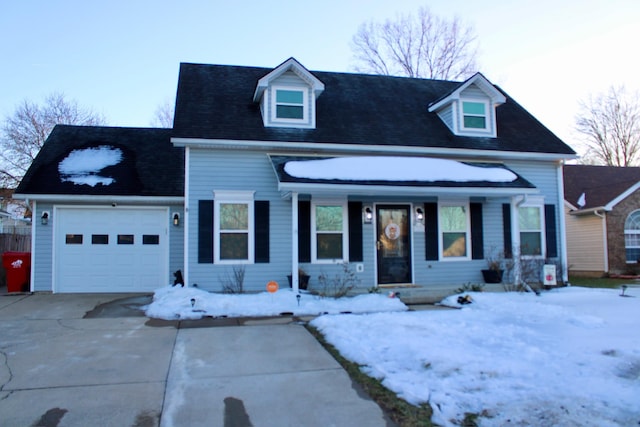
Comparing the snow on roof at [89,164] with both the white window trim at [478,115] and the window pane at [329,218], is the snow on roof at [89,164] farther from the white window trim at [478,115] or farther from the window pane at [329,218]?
the white window trim at [478,115]

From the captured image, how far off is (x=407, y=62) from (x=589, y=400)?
24729 mm

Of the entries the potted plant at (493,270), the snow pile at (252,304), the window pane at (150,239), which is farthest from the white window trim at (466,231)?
the window pane at (150,239)

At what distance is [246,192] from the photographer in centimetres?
1058

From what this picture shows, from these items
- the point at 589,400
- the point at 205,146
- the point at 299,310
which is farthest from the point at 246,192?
the point at 589,400

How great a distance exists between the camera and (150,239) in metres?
12.0

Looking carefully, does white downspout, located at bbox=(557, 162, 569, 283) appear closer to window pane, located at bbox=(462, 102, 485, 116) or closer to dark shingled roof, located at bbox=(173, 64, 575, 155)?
dark shingled roof, located at bbox=(173, 64, 575, 155)

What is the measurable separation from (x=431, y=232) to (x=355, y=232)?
75.5 inches

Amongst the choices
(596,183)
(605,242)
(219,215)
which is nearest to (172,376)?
(219,215)

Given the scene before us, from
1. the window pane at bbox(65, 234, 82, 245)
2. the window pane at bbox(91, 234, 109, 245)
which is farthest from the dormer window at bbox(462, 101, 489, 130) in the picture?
the window pane at bbox(65, 234, 82, 245)

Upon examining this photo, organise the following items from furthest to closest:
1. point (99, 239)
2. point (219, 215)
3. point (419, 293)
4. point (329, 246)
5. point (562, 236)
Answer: point (562, 236), point (99, 239), point (329, 246), point (219, 215), point (419, 293)

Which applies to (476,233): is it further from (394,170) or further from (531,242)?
(394,170)

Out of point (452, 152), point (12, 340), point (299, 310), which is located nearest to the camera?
point (12, 340)

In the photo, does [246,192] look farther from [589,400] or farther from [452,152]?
[589,400]

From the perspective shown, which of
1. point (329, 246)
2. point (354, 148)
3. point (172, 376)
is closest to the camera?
point (172, 376)
